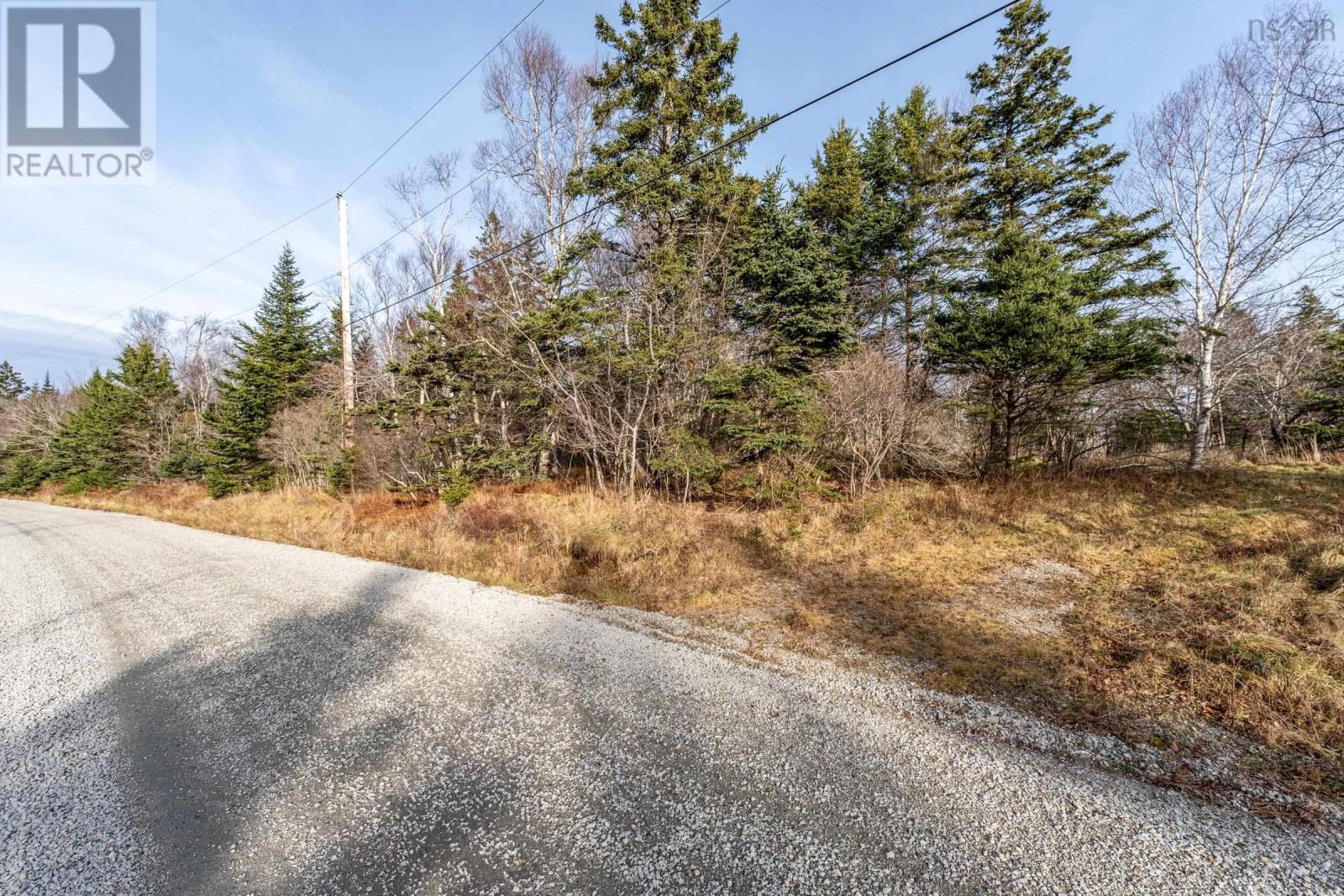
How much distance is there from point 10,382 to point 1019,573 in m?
88.1

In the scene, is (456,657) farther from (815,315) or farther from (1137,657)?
(815,315)

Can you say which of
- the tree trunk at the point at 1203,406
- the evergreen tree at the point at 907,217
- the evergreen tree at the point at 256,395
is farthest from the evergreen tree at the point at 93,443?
the tree trunk at the point at 1203,406

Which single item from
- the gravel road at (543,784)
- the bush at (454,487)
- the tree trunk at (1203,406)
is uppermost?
the tree trunk at (1203,406)

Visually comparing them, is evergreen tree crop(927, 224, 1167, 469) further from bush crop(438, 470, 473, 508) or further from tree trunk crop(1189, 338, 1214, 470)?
bush crop(438, 470, 473, 508)

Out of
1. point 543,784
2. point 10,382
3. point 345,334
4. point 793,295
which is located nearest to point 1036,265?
point 793,295

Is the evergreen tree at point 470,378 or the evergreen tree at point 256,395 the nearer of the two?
the evergreen tree at point 470,378

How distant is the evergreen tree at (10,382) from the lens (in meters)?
48.4

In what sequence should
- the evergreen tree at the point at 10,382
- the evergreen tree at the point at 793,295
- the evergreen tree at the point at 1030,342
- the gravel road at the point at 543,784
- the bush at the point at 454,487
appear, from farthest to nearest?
1. the evergreen tree at the point at 10,382
2. the evergreen tree at the point at 793,295
3. the bush at the point at 454,487
4. the evergreen tree at the point at 1030,342
5. the gravel road at the point at 543,784

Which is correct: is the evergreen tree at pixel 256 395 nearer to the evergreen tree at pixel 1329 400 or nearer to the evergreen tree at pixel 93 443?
the evergreen tree at pixel 93 443

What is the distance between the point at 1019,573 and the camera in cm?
627

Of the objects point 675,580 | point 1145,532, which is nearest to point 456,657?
point 675,580

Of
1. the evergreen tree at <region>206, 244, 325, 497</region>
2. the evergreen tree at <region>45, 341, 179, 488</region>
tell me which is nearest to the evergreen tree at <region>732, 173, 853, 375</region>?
the evergreen tree at <region>206, 244, 325, 497</region>

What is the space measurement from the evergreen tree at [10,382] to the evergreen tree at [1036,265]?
8296cm

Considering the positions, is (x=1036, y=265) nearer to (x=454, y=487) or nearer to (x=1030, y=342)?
(x=1030, y=342)
